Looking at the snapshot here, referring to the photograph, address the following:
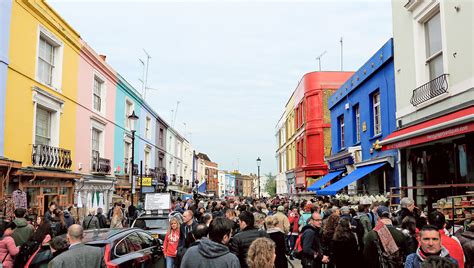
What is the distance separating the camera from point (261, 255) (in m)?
3.99

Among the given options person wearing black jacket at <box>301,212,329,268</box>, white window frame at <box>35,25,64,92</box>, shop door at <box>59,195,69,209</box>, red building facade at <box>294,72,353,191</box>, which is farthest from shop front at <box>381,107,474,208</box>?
red building facade at <box>294,72,353,191</box>

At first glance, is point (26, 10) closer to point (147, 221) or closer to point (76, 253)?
point (147, 221)

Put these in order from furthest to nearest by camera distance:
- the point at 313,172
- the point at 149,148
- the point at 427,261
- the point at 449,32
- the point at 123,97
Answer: the point at 149,148, the point at 313,172, the point at 123,97, the point at 449,32, the point at 427,261

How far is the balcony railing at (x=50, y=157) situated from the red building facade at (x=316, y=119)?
17.8 metres

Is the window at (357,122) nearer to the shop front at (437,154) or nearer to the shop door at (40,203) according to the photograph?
the shop front at (437,154)

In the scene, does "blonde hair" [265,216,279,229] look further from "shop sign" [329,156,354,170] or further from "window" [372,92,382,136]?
"shop sign" [329,156,354,170]

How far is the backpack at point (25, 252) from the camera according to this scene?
7.11 m

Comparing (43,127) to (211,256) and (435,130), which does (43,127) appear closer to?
(435,130)

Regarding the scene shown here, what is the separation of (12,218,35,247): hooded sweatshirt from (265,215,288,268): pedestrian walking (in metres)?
4.68

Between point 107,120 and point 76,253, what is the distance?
19.5m

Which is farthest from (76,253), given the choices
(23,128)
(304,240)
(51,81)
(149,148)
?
(149,148)

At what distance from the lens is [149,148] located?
34938 mm

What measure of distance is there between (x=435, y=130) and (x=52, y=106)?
46.2 ft

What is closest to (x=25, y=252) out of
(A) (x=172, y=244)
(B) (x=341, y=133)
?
(A) (x=172, y=244)
